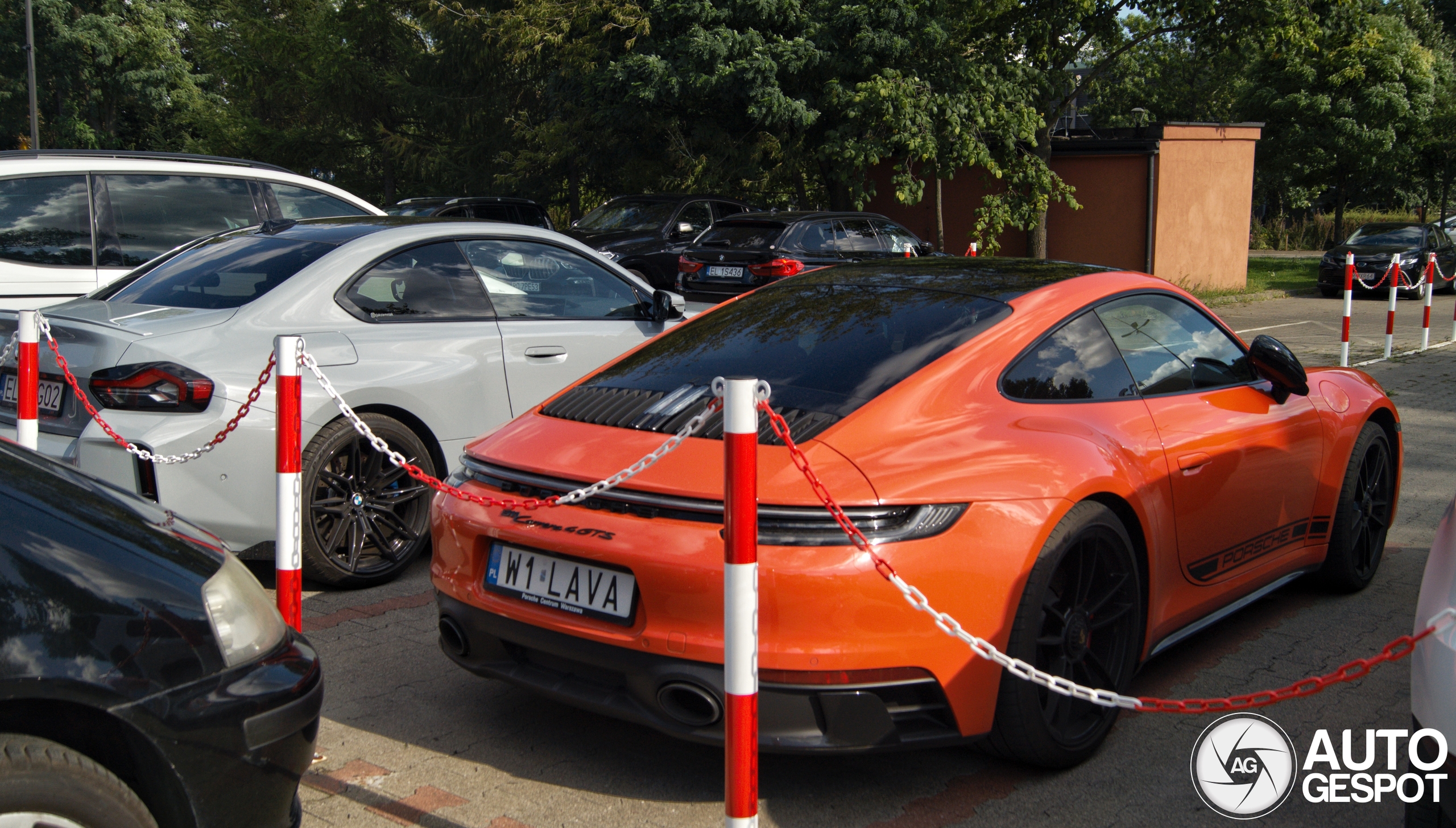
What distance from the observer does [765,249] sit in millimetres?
13625

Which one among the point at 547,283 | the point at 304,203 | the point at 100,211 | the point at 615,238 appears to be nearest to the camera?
the point at 547,283

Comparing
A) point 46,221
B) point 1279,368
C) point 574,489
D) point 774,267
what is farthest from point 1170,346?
point 774,267

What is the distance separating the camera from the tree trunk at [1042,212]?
2192 cm

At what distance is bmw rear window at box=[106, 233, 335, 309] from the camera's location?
5066mm

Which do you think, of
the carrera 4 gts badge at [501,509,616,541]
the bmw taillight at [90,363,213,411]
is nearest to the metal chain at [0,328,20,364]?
the bmw taillight at [90,363,213,411]

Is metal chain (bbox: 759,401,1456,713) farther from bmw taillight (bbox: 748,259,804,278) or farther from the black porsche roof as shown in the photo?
bmw taillight (bbox: 748,259,804,278)

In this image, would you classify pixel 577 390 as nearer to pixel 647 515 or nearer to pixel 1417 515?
pixel 647 515

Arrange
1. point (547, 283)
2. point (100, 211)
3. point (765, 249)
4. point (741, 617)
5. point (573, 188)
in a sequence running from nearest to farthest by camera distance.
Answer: point (741, 617)
point (547, 283)
point (100, 211)
point (765, 249)
point (573, 188)

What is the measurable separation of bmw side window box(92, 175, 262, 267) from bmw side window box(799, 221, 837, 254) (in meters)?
7.57

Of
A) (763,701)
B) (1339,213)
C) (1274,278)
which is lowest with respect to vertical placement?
(1274,278)

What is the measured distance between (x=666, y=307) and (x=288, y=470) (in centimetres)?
299

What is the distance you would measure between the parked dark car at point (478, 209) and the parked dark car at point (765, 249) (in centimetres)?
510

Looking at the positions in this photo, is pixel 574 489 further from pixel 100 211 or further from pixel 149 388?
pixel 100 211

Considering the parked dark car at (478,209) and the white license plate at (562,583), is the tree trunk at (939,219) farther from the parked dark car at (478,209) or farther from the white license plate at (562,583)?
the white license plate at (562,583)
